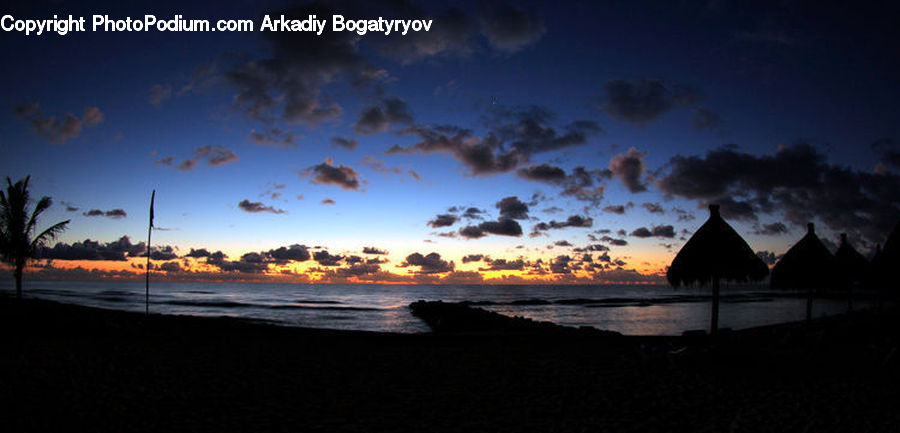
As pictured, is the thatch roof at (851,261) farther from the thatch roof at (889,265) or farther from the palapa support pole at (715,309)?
the palapa support pole at (715,309)

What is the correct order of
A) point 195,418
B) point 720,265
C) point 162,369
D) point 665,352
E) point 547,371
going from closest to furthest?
1. point 195,418
2. point 162,369
3. point 547,371
4. point 665,352
5. point 720,265

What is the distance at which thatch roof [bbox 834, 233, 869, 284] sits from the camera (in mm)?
20706

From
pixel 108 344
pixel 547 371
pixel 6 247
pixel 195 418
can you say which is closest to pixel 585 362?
pixel 547 371

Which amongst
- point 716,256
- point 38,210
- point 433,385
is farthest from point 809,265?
point 38,210

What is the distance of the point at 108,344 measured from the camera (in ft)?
37.3

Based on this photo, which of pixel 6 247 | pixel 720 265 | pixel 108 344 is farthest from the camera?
pixel 6 247

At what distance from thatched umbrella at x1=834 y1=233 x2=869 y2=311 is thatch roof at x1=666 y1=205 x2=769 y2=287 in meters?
10.3

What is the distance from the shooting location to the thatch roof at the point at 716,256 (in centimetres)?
1228

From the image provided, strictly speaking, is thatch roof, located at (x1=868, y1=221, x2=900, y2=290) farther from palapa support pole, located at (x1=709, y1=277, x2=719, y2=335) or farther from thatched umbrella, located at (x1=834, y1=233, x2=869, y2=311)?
palapa support pole, located at (x1=709, y1=277, x2=719, y2=335)

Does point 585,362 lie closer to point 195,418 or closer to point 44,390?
point 195,418

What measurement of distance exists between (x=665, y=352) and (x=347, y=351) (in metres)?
7.32

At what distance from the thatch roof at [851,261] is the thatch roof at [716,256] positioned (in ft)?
35.9

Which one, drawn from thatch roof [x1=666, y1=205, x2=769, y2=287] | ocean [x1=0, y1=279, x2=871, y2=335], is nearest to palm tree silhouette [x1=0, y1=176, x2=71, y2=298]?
ocean [x1=0, y1=279, x2=871, y2=335]

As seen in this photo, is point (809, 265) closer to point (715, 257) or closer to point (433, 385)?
point (715, 257)
